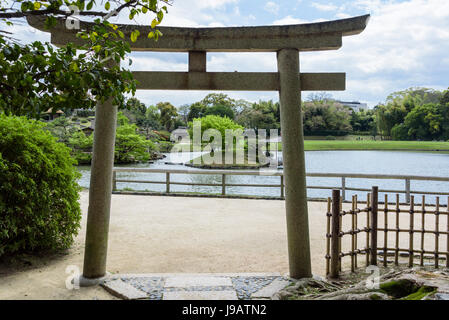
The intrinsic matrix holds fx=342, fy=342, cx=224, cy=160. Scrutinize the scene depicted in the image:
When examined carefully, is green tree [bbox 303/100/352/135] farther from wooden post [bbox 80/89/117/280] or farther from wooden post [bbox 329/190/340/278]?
wooden post [bbox 80/89/117/280]

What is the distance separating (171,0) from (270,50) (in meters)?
1.58

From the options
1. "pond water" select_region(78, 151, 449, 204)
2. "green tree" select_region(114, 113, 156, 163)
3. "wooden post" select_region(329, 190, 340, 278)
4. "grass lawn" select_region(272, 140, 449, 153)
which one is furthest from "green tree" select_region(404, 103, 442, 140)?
"wooden post" select_region(329, 190, 340, 278)

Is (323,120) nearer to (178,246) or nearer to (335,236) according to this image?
(178,246)

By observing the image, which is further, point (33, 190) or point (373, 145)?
point (373, 145)

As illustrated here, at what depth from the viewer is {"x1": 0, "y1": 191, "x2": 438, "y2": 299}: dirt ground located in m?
3.34

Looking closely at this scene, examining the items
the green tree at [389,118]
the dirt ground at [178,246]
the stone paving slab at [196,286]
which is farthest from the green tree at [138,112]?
the stone paving slab at [196,286]

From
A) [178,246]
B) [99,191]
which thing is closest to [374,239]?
[178,246]

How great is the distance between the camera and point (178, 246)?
4594mm

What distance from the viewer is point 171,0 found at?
204 cm

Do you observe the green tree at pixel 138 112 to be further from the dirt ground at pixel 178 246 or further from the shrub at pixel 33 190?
the shrub at pixel 33 190

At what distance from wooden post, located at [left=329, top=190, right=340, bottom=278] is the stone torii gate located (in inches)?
12.1

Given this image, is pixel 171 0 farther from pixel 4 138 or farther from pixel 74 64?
pixel 4 138

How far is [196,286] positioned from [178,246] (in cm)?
155
